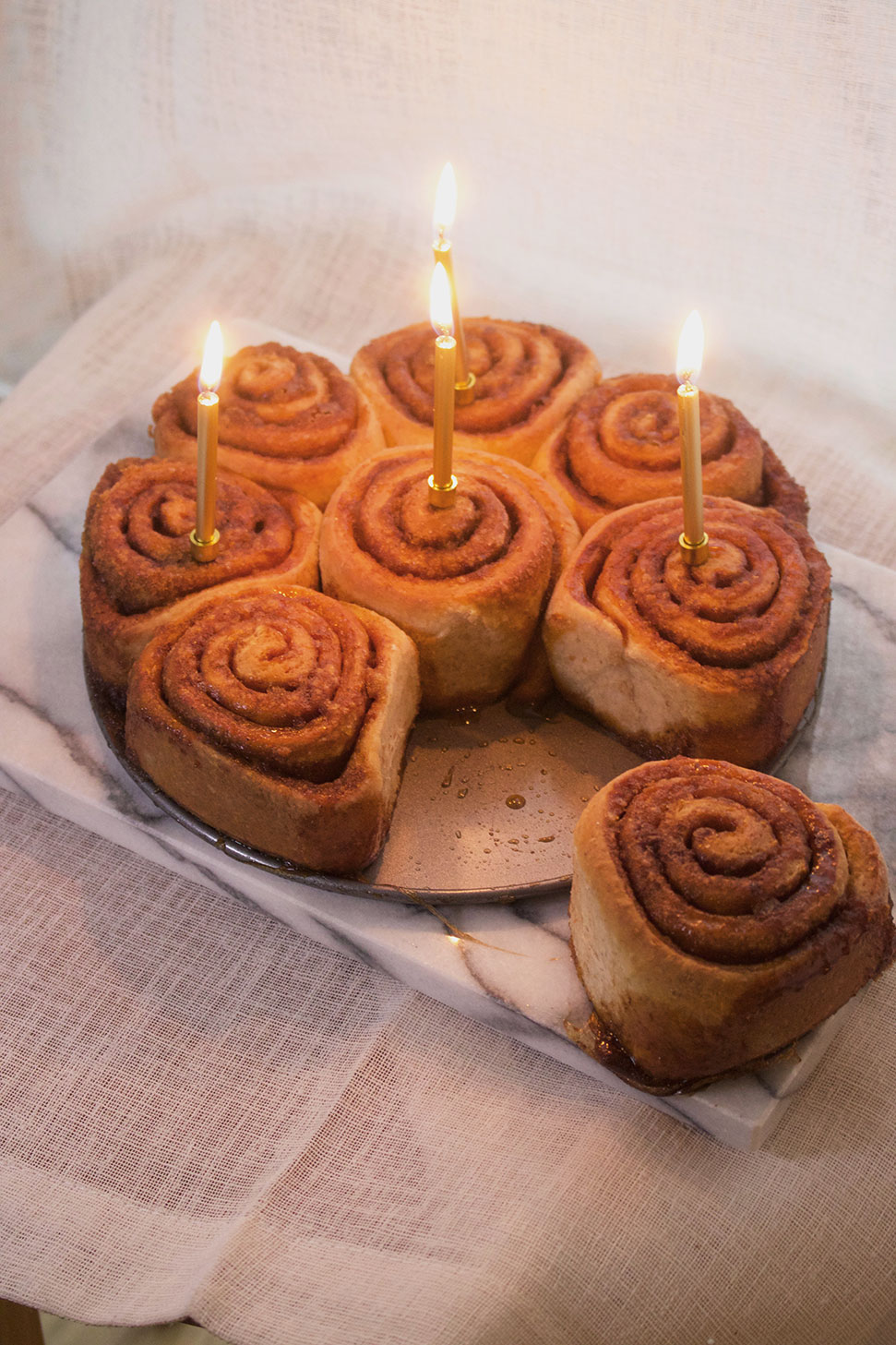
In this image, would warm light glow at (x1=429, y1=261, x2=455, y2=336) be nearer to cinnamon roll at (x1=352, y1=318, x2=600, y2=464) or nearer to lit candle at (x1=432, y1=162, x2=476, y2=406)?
lit candle at (x1=432, y1=162, x2=476, y2=406)

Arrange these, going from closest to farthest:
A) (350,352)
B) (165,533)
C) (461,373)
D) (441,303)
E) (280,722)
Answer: (280,722) < (441,303) < (165,533) < (461,373) < (350,352)

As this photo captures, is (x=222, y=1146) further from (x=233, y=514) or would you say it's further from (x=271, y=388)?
(x=271, y=388)

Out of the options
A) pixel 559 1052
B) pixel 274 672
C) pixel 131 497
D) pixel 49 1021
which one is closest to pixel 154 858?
pixel 49 1021

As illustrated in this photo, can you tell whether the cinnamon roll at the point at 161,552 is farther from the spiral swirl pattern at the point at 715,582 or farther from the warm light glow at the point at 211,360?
the spiral swirl pattern at the point at 715,582

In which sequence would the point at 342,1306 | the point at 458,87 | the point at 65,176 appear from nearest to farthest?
the point at 342,1306 < the point at 458,87 < the point at 65,176

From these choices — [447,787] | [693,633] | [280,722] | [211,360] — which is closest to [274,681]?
[280,722]

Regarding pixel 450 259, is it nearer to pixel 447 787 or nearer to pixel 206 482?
pixel 206 482
